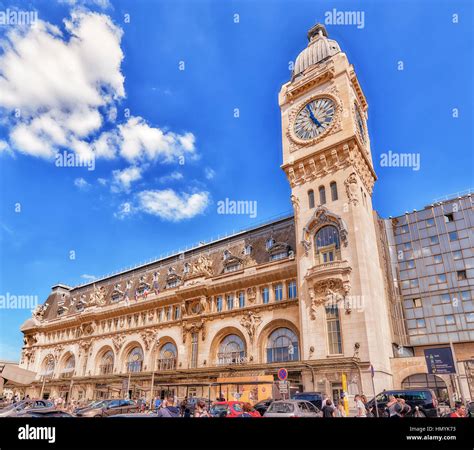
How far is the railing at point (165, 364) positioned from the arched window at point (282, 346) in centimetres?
1516

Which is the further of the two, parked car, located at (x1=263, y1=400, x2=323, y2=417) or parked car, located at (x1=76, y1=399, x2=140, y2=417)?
parked car, located at (x1=76, y1=399, x2=140, y2=417)

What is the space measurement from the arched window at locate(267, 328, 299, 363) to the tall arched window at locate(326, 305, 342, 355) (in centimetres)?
483

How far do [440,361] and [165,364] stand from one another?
118 ft

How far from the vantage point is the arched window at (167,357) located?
48094 millimetres

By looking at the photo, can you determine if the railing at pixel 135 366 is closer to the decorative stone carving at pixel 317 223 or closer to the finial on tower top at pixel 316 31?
the decorative stone carving at pixel 317 223

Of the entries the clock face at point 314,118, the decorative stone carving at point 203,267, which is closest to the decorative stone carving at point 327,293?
the decorative stone carving at point 203,267

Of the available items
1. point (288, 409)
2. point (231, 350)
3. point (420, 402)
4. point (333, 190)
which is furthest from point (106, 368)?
point (420, 402)

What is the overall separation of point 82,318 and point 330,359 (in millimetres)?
48887

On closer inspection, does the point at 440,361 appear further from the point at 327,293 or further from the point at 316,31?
the point at 316,31

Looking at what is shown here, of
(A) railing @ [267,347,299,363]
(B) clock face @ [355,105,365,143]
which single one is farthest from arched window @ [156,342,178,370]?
(B) clock face @ [355,105,365,143]

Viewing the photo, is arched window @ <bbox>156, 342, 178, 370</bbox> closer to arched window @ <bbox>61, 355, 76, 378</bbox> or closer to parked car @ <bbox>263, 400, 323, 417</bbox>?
arched window @ <bbox>61, 355, 76, 378</bbox>

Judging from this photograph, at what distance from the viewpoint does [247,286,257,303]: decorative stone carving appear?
42600 millimetres
